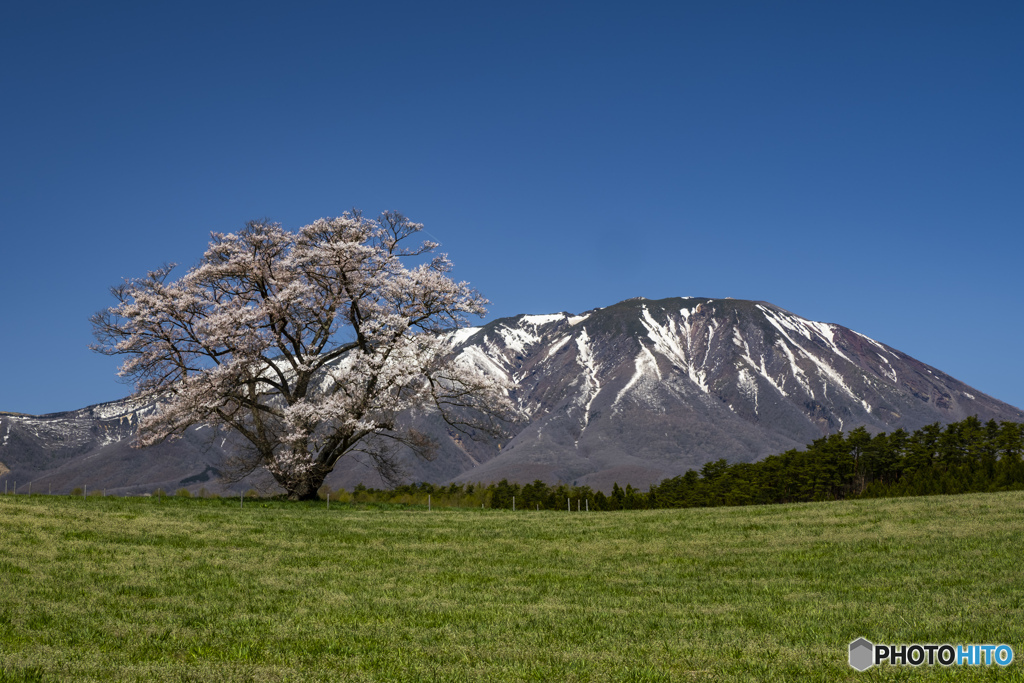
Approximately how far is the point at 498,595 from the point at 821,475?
166 ft

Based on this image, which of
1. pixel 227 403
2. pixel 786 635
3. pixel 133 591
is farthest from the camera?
pixel 227 403

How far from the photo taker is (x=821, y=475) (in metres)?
61.5

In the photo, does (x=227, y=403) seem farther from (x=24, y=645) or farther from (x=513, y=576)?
(x=24, y=645)

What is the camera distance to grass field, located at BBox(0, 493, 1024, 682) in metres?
10.4

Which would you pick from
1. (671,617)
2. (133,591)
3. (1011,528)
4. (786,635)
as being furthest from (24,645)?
(1011,528)

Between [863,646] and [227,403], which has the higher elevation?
[227,403]

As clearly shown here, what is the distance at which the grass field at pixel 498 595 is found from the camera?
34.2 feet

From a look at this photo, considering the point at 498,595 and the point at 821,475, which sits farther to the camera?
the point at 821,475

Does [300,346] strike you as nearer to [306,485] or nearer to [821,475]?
[306,485]

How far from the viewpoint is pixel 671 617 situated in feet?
46.1

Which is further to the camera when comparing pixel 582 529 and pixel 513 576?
pixel 582 529

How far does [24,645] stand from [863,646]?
36.1 ft

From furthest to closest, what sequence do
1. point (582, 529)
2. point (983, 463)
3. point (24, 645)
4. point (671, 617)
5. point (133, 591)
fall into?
point (983, 463) < point (582, 529) < point (133, 591) < point (671, 617) < point (24, 645)

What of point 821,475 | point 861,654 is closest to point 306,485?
point 861,654
